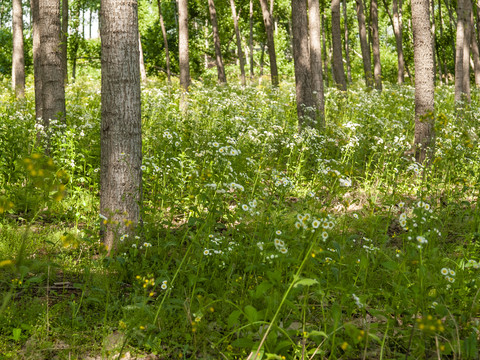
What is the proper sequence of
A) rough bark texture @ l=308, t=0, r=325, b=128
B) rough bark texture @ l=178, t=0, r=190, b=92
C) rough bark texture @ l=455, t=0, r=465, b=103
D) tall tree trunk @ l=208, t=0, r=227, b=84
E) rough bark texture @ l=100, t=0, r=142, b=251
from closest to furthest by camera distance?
rough bark texture @ l=100, t=0, r=142, b=251 → rough bark texture @ l=308, t=0, r=325, b=128 → rough bark texture @ l=178, t=0, r=190, b=92 → rough bark texture @ l=455, t=0, r=465, b=103 → tall tree trunk @ l=208, t=0, r=227, b=84

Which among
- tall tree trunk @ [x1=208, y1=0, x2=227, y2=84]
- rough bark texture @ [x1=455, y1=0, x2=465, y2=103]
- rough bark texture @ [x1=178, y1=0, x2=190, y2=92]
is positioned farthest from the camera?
tall tree trunk @ [x1=208, y1=0, x2=227, y2=84]

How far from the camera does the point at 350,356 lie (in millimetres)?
2549

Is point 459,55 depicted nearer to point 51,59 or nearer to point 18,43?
Result: point 51,59

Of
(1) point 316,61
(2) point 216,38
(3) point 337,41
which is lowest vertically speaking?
(1) point 316,61

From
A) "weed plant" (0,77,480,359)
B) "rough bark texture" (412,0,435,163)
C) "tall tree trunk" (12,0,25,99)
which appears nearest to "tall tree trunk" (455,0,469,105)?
"rough bark texture" (412,0,435,163)

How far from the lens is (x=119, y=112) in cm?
388

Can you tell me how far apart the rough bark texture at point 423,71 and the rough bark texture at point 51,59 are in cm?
543

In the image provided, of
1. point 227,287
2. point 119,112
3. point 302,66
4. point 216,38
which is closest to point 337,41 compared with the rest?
point 302,66

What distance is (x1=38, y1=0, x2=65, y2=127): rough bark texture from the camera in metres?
5.86

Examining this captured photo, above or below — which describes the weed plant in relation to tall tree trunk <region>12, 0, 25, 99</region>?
below

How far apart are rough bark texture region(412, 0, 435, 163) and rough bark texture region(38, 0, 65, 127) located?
17.8 feet

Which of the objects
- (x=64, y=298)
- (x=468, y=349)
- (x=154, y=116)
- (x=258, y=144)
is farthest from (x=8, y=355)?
(x=154, y=116)

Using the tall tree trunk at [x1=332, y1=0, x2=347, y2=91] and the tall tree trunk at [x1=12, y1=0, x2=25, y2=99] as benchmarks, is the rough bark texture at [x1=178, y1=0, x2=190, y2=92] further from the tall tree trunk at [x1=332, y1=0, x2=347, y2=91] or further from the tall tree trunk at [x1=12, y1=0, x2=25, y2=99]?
the tall tree trunk at [x1=12, y1=0, x2=25, y2=99]

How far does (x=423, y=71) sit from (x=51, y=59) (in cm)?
573
